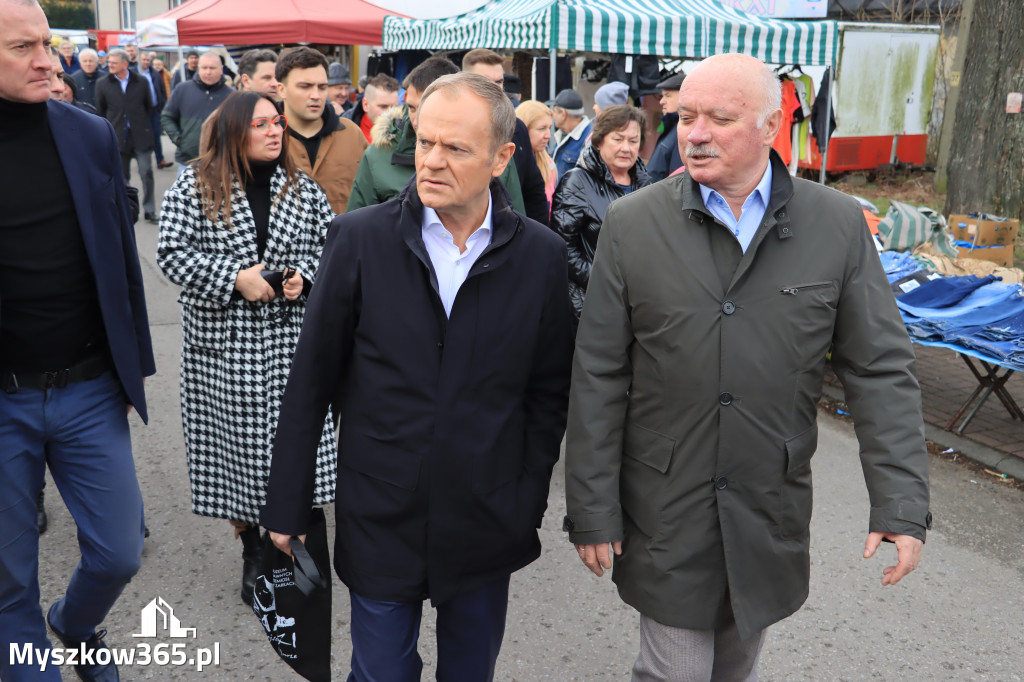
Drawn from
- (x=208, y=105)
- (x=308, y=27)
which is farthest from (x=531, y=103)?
(x=308, y=27)

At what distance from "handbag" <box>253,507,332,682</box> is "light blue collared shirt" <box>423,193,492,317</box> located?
2.41 ft

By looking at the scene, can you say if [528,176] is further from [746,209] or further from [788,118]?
[788,118]

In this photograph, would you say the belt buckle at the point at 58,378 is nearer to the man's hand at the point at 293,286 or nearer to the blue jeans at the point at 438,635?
the man's hand at the point at 293,286

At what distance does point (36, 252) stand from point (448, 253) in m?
1.23

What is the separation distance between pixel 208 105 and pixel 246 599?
7.41m

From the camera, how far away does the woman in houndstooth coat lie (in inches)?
142

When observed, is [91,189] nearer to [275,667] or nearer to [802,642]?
[275,667]

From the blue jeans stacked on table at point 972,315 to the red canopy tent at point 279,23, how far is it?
10.9 metres

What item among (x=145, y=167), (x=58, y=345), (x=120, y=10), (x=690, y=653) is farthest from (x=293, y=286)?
(x=120, y=10)

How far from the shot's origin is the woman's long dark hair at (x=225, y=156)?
11.8ft

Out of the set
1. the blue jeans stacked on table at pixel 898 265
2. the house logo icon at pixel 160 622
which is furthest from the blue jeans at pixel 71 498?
the blue jeans stacked on table at pixel 898 265

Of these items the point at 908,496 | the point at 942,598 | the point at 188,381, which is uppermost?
the point at 908,496

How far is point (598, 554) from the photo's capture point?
241 centimetres

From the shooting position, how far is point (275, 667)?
3391mm
